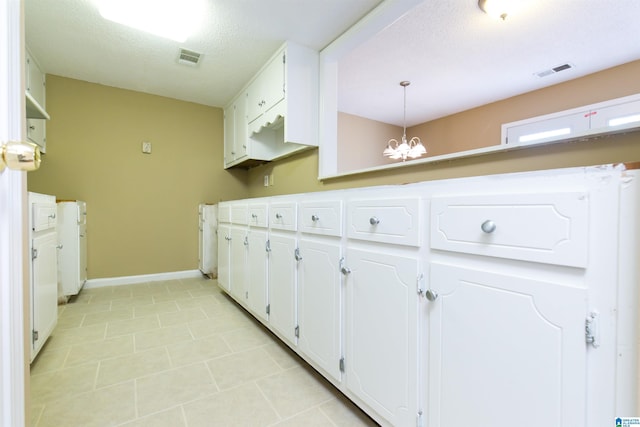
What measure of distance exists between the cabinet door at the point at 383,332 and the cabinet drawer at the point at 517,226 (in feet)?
0.58

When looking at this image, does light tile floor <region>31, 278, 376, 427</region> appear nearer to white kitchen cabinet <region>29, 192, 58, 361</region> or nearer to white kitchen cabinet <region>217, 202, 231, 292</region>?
white kitchen cabinet <region>29, 192, 58, 361</region>

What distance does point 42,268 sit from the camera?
1.64 metres

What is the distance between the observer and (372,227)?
1.09 m

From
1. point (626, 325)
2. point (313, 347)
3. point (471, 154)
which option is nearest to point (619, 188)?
point (626, 325)

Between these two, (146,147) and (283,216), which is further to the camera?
(146,147)

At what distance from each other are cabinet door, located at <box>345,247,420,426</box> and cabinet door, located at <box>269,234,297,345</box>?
1.54 ft

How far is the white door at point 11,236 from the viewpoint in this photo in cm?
46

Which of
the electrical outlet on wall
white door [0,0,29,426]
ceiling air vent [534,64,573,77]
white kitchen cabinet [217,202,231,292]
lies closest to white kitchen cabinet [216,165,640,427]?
white door [0,0,29,426]

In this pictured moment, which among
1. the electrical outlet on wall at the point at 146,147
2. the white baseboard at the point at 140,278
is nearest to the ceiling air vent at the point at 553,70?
the electrical outlet on wall at the point at 146,147

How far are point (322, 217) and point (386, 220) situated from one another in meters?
0.41

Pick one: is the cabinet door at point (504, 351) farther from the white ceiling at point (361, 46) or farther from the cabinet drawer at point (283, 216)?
the white ceiling at point (361, 46)

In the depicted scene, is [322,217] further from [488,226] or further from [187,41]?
[187,41]

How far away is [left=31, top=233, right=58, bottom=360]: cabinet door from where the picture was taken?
1.51 metres

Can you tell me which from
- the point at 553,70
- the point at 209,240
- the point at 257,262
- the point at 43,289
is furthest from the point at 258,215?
the point at 553,70
